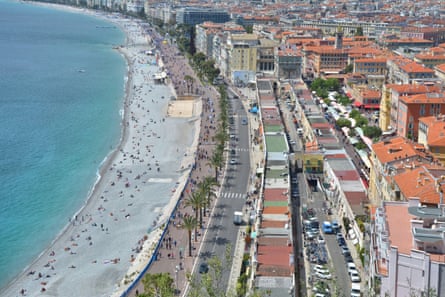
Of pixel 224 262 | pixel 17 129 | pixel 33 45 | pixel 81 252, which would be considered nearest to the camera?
pixel 224 262

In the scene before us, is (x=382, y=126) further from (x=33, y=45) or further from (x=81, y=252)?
(x=33, y=45)

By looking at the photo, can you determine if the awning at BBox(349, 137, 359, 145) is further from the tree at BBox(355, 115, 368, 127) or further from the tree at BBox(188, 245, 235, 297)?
the tree at BBox(188, 245, 235, 297)

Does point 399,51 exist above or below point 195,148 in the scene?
above

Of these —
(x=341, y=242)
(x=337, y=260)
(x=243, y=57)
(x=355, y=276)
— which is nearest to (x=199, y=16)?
(x=243, y=57)

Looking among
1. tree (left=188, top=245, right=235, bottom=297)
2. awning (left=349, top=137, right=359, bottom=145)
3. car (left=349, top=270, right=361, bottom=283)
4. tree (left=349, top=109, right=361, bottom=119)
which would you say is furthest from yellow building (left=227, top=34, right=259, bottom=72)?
car (left=349, top=270, right=361, bottom=283)

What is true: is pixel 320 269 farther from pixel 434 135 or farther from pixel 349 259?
pixel 434 135

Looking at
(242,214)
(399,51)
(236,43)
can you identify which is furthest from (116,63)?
(242,214)

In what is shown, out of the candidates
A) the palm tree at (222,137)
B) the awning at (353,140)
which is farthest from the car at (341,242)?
the awning at (353,140)
